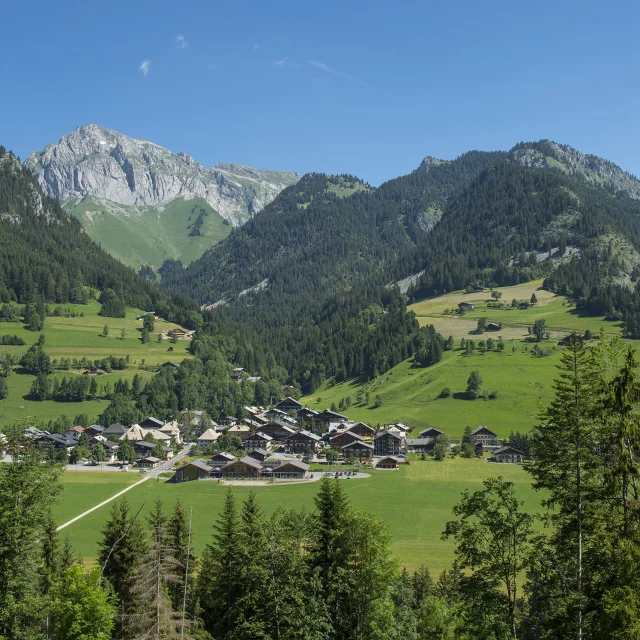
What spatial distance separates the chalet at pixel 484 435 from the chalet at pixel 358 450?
74.1ft

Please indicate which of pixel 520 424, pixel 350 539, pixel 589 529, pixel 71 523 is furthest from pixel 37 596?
pixel 520 424

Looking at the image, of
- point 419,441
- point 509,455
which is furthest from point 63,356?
point 509,455

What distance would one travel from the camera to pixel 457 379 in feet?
554

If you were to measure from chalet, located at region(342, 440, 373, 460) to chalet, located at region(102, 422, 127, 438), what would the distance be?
53.0 m

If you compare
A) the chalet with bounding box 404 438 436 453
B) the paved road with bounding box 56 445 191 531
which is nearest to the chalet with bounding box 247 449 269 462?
the paved road with bounding box 56 445 191 531

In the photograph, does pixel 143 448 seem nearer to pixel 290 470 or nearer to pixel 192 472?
pixel 192 472

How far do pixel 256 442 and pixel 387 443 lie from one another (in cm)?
3147

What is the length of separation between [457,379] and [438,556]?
109 m

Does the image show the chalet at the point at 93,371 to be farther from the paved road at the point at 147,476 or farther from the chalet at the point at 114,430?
the paved road at the point at 147,476

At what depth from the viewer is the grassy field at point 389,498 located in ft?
219

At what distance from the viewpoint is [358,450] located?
135 metres

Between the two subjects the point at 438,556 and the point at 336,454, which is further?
the point at 336,454

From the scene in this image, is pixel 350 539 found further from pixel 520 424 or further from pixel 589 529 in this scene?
pixel 520 424

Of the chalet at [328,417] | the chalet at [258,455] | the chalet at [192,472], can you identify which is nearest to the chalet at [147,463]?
the chalet at [192,472]
